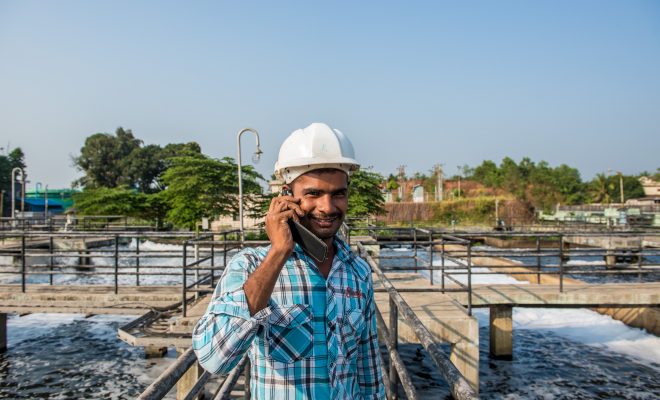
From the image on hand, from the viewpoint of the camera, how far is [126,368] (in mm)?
9328

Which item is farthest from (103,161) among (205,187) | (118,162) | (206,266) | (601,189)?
(601,189)

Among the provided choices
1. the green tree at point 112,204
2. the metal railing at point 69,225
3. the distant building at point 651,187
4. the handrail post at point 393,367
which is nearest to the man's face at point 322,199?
the handrail post at point 393,367

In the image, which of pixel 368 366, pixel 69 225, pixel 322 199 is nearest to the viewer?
pixel 322 199

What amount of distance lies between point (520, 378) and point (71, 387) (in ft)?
28.4

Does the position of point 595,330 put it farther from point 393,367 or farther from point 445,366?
point 445,366

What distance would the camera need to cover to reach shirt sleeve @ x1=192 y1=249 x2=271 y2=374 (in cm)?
133

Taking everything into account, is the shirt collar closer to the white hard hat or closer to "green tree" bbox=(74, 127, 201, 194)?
the white hard hat

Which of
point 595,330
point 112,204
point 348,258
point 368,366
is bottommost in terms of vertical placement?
point 595,330

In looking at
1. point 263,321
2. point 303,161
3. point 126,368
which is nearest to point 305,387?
point 263,321

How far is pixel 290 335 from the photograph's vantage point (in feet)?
4.92

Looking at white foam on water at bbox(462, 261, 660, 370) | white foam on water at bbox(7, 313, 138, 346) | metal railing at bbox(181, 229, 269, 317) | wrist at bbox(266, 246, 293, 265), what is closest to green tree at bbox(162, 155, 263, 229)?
white foam on water at bbox(7, 313, 138, 346)

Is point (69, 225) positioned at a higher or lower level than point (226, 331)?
lower

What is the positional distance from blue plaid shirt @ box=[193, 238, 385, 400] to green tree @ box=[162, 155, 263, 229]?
25.4 m

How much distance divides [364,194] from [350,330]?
24.5 metres
